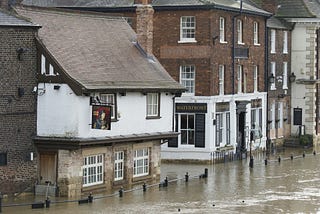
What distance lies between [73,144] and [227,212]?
6.90 m

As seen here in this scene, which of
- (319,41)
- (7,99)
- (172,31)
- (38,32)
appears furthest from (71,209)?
(319,41)

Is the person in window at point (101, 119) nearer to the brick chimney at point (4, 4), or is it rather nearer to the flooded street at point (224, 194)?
the flooded street at point (224, 194)

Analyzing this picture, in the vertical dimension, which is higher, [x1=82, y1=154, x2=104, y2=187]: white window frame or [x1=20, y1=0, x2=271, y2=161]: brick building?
[x1=20, y1=0, x2=271, y2=161]: brick building

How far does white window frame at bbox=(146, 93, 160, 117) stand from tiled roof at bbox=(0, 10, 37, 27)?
23.6ft

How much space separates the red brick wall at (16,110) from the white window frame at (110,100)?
2.92 meters

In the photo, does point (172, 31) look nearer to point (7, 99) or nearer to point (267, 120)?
point (267, 120)

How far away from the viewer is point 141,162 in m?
42.5

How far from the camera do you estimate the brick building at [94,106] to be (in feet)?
124

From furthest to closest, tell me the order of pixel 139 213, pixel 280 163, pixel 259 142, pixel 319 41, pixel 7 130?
pixel 319 41 < pixel 259 142 < pixel 280 163 < pixel 7 130 < pixel 139 213

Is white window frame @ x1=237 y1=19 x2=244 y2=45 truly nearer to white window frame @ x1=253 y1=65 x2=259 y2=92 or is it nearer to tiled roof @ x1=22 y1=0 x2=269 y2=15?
tiled roof @ x1=22 y1=0 x2=269 y2=15

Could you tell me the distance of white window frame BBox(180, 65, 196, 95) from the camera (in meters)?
54.0

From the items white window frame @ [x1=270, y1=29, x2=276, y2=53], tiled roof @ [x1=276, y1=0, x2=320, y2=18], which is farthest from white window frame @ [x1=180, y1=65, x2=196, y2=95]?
tiled roof @ [x1=276, y1=0, x2=320, y2=18]

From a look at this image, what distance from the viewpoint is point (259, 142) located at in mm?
61469

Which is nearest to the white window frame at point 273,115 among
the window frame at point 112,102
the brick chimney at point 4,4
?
the window frame at point 112,102
